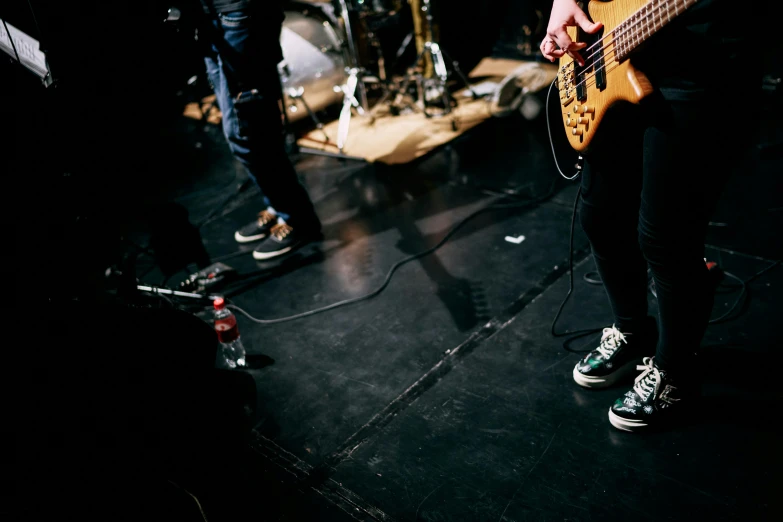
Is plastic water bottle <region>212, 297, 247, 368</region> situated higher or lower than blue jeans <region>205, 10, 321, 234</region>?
lower

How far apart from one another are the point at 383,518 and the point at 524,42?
6.62 metres

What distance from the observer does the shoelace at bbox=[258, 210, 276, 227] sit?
3591 mm

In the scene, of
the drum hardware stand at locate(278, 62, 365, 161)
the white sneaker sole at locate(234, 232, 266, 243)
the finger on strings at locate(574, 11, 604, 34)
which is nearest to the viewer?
the finger on strings at locate(574, 11, 604, 34)

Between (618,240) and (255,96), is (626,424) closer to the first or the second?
(618,240)

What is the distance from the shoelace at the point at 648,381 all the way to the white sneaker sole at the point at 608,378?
15 centimetres

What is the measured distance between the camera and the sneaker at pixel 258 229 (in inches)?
140

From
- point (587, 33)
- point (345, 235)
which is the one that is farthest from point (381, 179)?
point (587, 33)

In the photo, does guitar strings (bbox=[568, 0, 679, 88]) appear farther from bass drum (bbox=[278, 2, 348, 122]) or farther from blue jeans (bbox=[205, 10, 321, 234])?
bass drum (bbox=[278, 2, 348, 122])

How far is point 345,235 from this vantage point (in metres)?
3.47

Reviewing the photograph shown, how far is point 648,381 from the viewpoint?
1.84 m

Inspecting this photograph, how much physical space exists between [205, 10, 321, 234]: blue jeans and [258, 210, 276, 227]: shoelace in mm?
308

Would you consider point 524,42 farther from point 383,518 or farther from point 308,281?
point 383,518

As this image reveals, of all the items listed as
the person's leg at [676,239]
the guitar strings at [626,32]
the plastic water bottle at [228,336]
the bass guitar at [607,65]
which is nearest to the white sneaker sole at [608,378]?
the person's leg at [676,239]

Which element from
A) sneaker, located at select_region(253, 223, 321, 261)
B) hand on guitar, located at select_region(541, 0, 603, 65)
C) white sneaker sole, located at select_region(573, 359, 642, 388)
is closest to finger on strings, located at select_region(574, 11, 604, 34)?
hand on guitar, located at select_region(541, 0, 603, 65)
